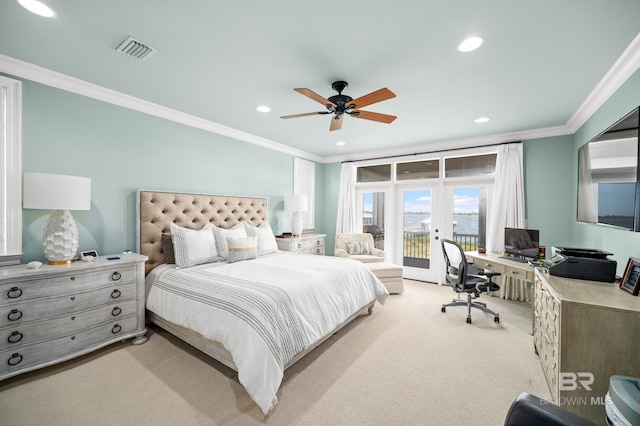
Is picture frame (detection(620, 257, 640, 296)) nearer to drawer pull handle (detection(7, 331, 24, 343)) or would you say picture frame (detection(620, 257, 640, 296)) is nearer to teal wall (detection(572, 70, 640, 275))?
teal wall (detection(572, 70, 640, 275))

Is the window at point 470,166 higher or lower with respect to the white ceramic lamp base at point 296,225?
higher

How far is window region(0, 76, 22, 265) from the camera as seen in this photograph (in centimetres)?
225

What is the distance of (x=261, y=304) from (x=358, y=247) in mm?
3259

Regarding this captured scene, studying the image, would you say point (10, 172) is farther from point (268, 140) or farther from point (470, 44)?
point (470, 44)

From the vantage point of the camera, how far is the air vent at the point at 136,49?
2.01m

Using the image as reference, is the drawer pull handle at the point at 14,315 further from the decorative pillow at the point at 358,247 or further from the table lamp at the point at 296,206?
the decorative pillow at the point at 358,247

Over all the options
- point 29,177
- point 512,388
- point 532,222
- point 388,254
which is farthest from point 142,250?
point 532,222

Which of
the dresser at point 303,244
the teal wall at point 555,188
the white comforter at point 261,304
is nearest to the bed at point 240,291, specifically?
the white comforter at point 261,304

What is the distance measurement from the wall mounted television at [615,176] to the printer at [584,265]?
11.7 inches

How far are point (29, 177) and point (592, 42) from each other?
4.48 m

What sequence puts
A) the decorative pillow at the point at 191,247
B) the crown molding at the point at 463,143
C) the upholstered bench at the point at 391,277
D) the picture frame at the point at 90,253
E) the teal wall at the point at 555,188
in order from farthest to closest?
1. the upholstered bench at the point at 391,277
2. the crown molding at the point at 463,143
3. the teal wall at the point at 555,188
4. the decorative pillow at the point at 191,247
5. the picture frame at the point at 90,253

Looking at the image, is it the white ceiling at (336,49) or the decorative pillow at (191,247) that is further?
the decorative pillow at (191,247)

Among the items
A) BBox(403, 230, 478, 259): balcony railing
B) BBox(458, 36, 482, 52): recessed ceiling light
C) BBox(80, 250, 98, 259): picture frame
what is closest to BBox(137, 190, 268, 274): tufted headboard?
BBox(80, 250, 98, 259): picture frame

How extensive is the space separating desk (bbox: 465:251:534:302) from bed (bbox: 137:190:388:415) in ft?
5.05
